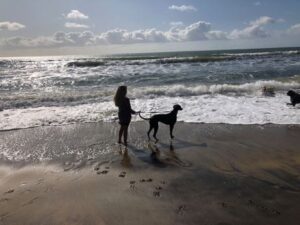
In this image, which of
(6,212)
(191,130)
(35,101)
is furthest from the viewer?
(35,101)

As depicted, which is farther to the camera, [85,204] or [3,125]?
[3,125]

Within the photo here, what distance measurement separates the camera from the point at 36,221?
16.3 feet

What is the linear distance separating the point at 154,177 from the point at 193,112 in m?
6.01

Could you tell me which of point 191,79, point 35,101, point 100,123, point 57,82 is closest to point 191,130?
point 100,123

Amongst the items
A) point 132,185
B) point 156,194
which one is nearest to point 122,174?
point 132,185

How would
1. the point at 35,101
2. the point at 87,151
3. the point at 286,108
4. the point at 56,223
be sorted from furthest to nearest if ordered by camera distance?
the point at 35,101
the point at 286,108
the point at 87,151
the point at 56,223

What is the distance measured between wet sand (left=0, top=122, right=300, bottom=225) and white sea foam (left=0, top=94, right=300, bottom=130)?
1088mm

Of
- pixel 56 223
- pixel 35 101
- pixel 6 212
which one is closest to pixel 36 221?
pixel 56 223

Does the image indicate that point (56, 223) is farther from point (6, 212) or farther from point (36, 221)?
point (6, 212)

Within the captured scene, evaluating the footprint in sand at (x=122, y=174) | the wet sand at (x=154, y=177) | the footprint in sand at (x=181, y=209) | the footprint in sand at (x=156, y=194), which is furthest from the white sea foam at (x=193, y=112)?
the footprint in sand at (x=181, y=209)

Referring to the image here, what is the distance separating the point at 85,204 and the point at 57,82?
21.0 metres

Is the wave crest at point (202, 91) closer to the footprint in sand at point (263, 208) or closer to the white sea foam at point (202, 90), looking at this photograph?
the white sea foam at point (202, 90)

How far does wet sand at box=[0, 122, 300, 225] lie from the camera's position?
16.5ft

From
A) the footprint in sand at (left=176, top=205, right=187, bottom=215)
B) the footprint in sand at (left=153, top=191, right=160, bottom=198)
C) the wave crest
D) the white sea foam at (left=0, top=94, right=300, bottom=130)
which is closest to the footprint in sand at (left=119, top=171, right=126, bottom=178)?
the footprint in sand at (left=153, top=191, right=160, bottom=198)
